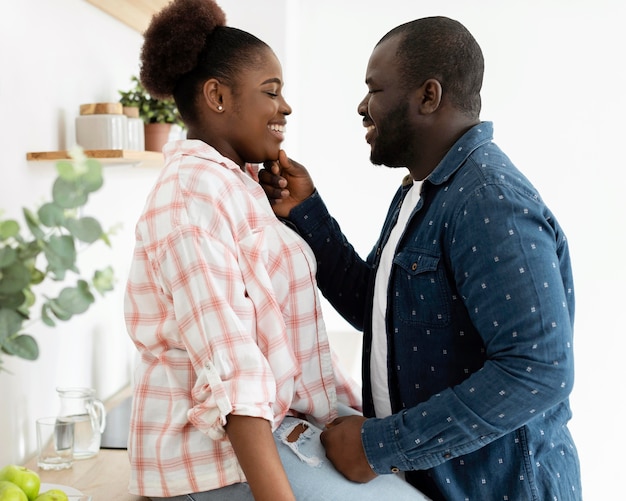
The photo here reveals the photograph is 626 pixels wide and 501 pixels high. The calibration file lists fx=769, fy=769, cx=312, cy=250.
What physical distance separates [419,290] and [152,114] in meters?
1.18

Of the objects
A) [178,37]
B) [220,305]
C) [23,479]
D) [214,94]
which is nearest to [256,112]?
[214,94]

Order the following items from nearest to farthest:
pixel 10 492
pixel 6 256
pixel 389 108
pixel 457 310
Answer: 1. pixel 6 256
2. pixel 10 492
3. pixel 457 310
4. pixel 389 108

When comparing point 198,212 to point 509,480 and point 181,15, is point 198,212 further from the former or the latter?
point 509,480

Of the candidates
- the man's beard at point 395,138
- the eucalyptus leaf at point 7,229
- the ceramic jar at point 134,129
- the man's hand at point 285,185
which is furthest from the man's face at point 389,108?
the eucalyptus leaf at point 7,229

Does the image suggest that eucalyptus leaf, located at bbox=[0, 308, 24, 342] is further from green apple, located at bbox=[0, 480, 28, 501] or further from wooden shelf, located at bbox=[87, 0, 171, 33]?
wooden shelf, located at bbox=[87, 0, 171, 33]

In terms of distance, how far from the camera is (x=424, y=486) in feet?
4.63

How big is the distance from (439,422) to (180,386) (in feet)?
1.41

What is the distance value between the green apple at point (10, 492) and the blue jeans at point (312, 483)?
13.2 inches

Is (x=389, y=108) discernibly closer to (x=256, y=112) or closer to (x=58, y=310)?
(x=256, y=112)

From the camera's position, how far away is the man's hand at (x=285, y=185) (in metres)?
1.64

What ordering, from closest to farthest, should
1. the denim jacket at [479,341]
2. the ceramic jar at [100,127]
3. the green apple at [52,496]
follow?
the green apple at [52,496] < the denim jacket at [479,341] < the ceramic jar at [100,127]

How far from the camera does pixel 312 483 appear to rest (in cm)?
128

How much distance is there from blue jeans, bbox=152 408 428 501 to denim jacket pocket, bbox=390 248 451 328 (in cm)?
28

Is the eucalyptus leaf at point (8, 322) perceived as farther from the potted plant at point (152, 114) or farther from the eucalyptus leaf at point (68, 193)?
the potted plant at point (152, 114)
